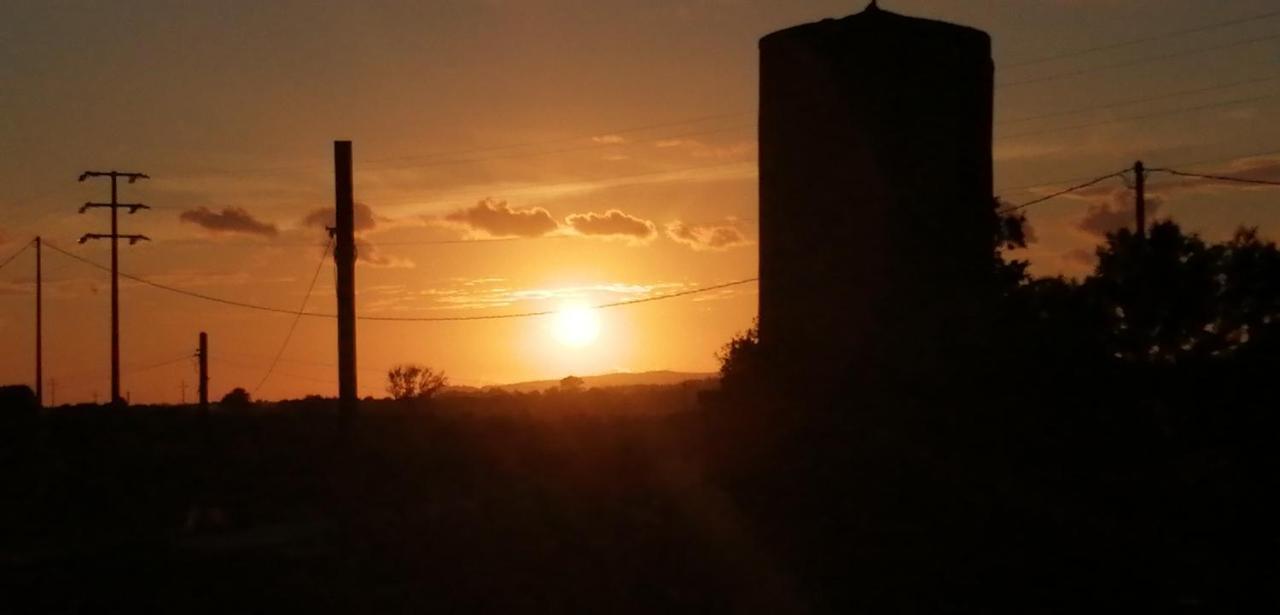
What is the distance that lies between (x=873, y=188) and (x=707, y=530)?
10.4 metres

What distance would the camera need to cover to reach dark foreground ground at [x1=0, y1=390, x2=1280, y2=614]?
15.9m

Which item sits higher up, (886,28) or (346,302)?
(886,28)

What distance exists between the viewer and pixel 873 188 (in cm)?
2791

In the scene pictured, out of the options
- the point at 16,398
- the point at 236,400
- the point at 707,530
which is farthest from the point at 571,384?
the point at 707,530

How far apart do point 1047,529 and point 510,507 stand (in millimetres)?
7766

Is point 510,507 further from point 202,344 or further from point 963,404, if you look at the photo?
point 202,344

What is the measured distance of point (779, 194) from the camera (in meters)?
28.9

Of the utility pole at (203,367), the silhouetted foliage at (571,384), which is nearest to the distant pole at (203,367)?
the utility pole at (203,367)

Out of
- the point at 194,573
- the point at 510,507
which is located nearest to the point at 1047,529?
A: the point at 510,507

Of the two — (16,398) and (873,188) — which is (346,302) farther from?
(16,398)

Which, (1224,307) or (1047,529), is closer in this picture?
(1047,529)

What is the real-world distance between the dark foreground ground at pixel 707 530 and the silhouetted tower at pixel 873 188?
247cm

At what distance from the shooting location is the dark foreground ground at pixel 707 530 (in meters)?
15.9

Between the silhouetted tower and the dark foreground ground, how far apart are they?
2474 mm
